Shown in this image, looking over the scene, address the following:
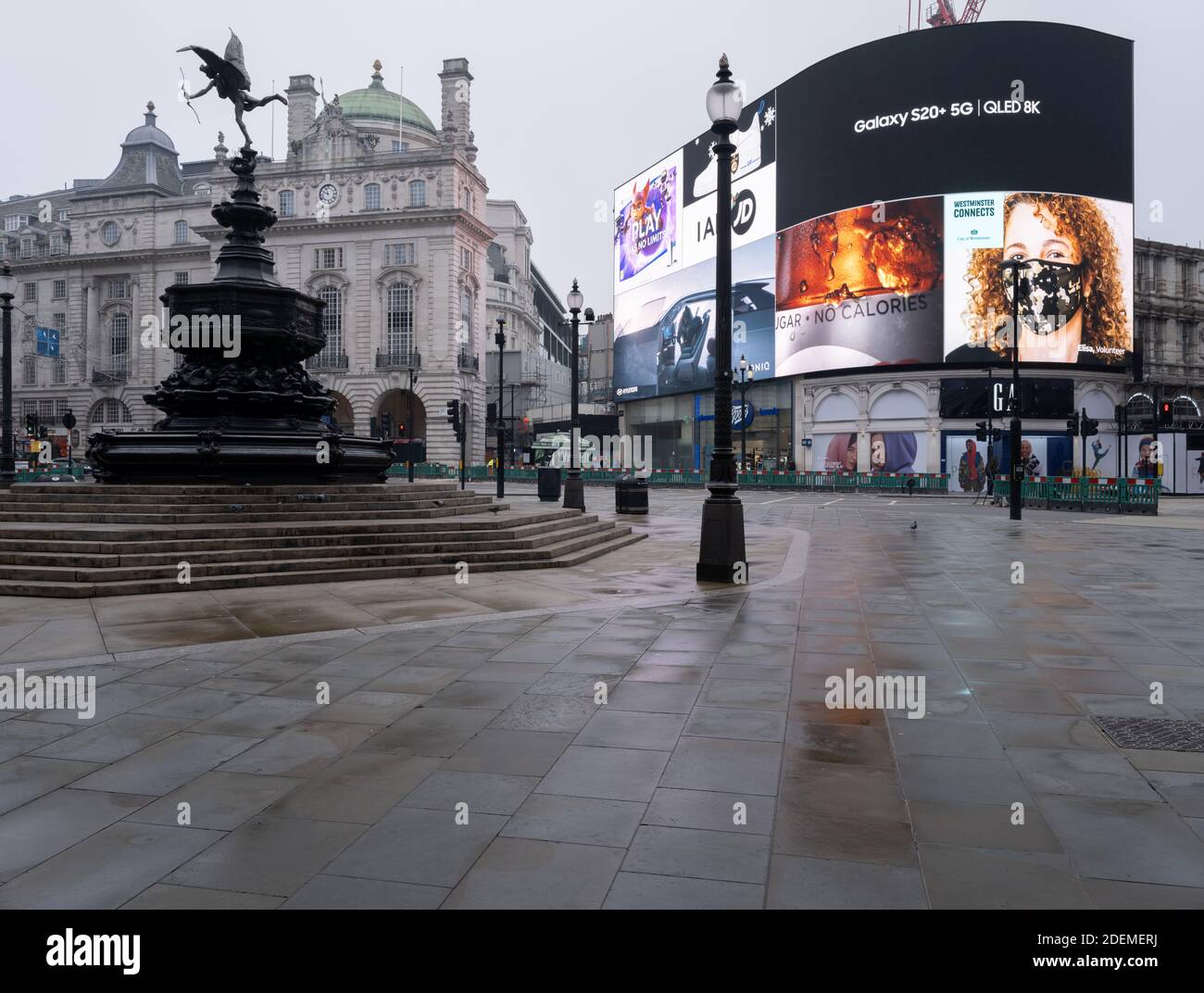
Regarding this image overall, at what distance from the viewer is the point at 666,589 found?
11.1 m

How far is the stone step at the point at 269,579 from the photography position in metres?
10.2

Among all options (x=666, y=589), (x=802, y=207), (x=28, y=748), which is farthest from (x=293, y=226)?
(x=28, y=748)

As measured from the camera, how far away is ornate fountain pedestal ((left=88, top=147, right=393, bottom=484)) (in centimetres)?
1456

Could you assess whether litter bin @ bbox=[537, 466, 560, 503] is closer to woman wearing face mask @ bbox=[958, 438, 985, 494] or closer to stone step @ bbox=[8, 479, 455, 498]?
stone step @ bbox=[8, 479, 455, 498]

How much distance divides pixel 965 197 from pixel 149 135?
6757cm

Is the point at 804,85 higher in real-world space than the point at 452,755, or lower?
higher

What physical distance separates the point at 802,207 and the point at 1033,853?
5509 centimetres

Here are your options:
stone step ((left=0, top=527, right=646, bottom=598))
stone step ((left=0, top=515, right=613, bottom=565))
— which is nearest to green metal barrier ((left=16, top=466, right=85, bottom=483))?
stone step ((left=0, top=515, right=613, bottom=565))

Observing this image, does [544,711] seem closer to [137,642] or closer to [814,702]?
[814,702]

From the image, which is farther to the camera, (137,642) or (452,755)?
(137,642)

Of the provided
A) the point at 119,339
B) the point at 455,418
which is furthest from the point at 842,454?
the point at 119,339

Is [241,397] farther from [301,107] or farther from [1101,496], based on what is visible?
[301,107]

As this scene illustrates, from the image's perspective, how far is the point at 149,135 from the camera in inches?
3049

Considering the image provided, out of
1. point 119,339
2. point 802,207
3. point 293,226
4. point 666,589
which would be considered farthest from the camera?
point 119,339
